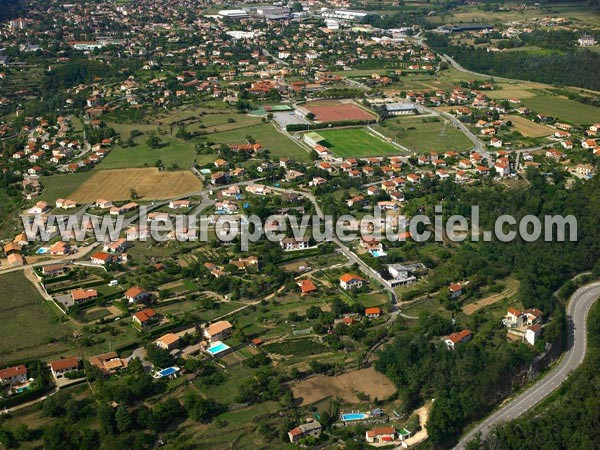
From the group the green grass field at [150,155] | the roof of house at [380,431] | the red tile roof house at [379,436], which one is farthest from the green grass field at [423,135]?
the red tile roof house at [379,436]

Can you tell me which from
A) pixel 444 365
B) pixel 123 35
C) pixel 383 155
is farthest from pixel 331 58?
pixel 444 365

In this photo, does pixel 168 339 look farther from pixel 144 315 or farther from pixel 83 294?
pixel 83 294

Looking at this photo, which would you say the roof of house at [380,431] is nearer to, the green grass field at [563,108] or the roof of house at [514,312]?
the roof of house at [514,312]

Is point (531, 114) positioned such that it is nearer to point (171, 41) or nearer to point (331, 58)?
point (331, 58)

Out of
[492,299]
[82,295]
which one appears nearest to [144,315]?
[82,295]

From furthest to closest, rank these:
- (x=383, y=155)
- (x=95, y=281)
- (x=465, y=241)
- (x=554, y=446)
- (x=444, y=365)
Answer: (x=383, y=155)
(x=465, y=241)
(x=95, y=281)
(x=444, y=365)
(x=554, y=446)
